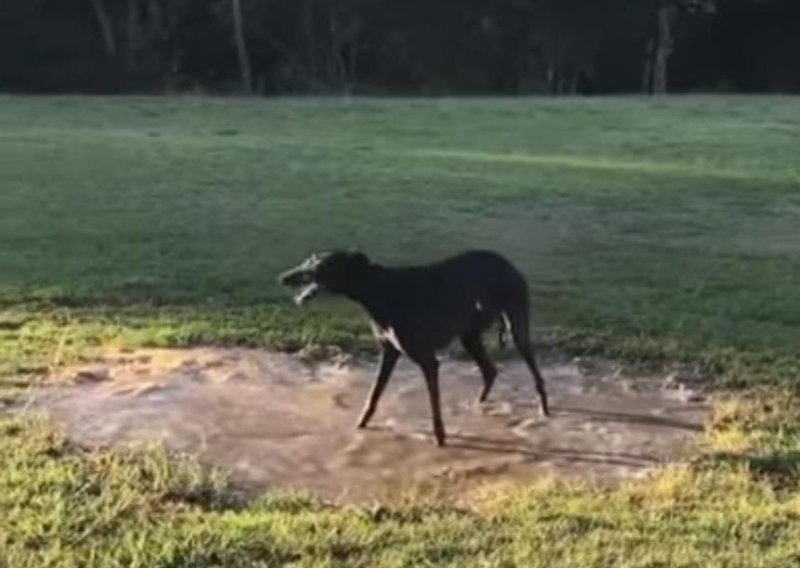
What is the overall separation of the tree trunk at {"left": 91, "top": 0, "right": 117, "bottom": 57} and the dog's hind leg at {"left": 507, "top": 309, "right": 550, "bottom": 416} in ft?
86.5

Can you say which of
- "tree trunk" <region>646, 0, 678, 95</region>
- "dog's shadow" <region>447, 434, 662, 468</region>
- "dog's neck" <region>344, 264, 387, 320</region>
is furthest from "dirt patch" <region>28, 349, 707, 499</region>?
"tree trunk" <region>646, 0, 678, 95</region>

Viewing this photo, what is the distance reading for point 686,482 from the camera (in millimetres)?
5391

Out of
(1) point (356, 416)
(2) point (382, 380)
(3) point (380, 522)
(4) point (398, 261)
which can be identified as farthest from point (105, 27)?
(3) point (380, 522)

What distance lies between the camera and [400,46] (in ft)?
109

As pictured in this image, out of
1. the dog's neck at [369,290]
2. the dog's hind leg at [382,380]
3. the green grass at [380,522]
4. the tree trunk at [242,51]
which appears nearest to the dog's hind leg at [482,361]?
the dog's hind leg at [382,380]

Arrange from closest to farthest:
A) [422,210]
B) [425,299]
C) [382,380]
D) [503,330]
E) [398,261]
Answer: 1. [425,299]
2. [382,380]
3. [503,330]
4. [398,261]
5. [422,210]

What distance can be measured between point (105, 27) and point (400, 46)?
5965 mm

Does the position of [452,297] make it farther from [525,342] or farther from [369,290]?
[525,342]

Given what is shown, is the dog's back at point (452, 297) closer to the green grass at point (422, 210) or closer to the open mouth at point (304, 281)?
the open mouth at point (304, 281)

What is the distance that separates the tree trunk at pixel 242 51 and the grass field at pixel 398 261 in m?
7.48

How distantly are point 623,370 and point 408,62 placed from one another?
26.5m

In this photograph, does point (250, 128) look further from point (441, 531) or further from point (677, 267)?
point (441, 531)

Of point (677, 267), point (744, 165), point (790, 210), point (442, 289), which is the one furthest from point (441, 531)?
point (744, 165)

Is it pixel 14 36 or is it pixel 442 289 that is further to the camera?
pixel 14 36
